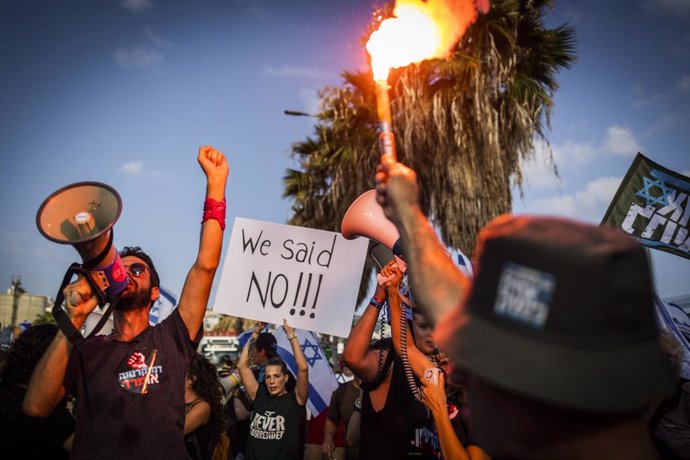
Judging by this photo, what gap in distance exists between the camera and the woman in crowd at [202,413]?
3725 mm

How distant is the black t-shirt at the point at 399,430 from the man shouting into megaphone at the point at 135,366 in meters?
0.98

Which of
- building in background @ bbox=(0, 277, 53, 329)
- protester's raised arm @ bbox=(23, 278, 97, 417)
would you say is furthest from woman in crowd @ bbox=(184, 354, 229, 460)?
building in background @ bbox=(0, 277, 53, 329)

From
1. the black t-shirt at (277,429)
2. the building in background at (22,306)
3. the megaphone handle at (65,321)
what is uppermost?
the megaphone handle at (65,321)

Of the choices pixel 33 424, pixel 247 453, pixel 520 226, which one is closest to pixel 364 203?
pixel 520 226

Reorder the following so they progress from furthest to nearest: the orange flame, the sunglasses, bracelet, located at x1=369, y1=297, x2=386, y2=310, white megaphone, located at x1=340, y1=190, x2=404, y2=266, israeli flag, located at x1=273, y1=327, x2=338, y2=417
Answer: israeli flag, located at x1=273, y1=327, x2=338, y2=417 < bracelet, located at x1=369, y1=297, x2=386, y2=310 < the sunglasses < white megaphone, located at x1=340, y1=190, x2=404, y2=266 < the orange flame

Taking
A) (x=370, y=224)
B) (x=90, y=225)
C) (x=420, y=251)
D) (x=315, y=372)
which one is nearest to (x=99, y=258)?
(x=90, y=225)

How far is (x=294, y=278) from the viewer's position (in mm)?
4758

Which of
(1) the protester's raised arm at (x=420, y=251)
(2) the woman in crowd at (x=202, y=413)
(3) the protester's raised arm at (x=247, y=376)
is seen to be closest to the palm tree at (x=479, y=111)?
(3) the protester's raised arm at (x=247, y=376)

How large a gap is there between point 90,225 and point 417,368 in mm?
1716

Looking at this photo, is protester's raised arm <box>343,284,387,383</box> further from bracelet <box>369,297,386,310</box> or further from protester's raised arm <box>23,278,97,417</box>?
protester's raised arm <box>23,278,97,417</box>

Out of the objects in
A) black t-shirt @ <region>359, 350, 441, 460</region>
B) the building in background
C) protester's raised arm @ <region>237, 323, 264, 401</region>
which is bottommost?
the building in background

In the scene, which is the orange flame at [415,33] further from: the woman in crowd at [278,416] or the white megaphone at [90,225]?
the woman in crowd at [278,416]

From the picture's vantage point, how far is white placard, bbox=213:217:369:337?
4.63 metres

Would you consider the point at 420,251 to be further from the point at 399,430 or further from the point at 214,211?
the point at 399,430
